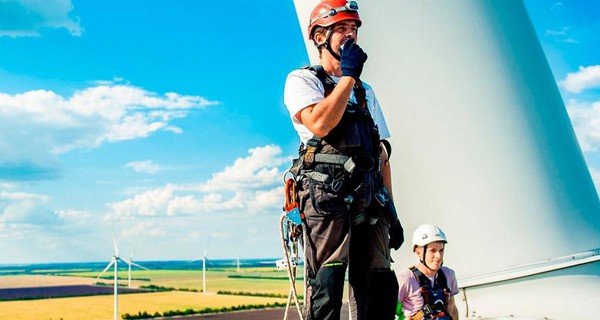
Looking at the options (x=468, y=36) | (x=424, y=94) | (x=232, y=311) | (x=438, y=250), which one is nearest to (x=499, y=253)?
(x=438, y=250)

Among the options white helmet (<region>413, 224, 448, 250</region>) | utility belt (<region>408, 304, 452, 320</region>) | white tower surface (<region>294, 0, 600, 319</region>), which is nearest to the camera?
utility belt (<region>408, 304, 452, 320</region>)

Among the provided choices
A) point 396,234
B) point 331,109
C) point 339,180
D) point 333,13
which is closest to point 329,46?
point 333,13

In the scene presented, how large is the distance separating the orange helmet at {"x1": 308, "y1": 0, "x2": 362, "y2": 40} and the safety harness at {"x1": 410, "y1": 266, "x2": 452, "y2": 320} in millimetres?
2643

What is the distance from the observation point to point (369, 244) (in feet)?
11.8

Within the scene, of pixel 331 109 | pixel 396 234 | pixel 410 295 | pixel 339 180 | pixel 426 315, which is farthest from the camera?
pixel 410 295

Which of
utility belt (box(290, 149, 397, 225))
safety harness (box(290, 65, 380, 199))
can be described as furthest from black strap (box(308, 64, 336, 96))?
utility belt (box(290, 149, 397, 225))

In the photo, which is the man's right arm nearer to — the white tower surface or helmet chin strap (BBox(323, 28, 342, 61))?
helmet chin strap (BBox(323, 28, 342, 61))

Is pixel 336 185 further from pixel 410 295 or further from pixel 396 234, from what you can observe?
pixel 410 295

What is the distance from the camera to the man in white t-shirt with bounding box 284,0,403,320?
3.41 metres

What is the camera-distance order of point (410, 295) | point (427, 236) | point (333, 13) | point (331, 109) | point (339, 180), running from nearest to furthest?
point (331, 109) < point (339, 180) < point (333, 13) < point (410, 295) < point (427, 236)

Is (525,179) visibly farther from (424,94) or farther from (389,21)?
(389,21)

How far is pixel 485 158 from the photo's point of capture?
637 cm

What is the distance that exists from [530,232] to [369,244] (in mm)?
3177

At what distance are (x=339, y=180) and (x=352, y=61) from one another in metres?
0.58
